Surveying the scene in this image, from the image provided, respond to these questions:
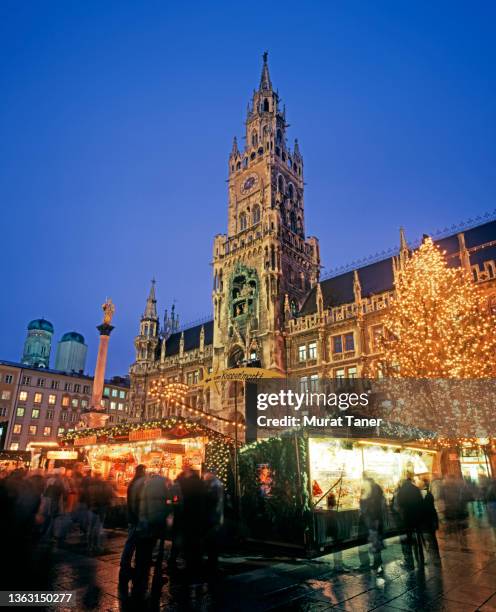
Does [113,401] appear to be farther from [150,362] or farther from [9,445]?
[150,362]

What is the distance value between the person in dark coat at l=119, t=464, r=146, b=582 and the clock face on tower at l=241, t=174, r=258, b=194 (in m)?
43.4

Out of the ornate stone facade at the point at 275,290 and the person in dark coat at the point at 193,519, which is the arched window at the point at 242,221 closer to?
the ornate stone facade at the point at 275,290

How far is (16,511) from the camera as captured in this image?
951 cm

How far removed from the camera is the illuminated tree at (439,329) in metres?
20.7

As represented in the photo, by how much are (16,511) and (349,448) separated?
9325 millimetres

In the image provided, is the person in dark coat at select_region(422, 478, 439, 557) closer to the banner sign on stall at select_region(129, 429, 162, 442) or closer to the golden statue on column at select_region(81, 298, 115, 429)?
the banner sign on stall at select_region(129, 429, 162, 442)

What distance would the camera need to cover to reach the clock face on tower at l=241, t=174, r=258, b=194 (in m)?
47.8

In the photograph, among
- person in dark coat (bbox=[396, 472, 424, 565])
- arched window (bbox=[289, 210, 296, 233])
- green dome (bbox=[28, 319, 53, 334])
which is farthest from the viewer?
green dome (bbox=[28, 319, 53, 334])

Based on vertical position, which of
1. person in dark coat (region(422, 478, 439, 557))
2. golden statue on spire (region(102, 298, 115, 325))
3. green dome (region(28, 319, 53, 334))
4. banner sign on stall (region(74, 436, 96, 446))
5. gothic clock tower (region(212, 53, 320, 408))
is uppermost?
green dome (region(28, 319, 53, 334))

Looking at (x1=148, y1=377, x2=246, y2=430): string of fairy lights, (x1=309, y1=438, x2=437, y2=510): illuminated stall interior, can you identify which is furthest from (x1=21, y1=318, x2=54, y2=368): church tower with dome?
(x1=309, y1=438, x2=437, y2=510): illuminated stall interior

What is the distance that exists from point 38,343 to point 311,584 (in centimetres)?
15555

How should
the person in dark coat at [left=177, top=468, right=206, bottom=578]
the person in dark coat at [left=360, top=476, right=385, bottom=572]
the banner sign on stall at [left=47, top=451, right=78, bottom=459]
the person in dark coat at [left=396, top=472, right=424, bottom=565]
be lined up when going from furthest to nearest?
1. the banner sign on stall at [left=47, top=451, right=78, bottom=459]
2. the person in dark coat at [left=396, top=472, right=424, bottom=565]
3. the person in dark coat at [left=360, top=476, right=385, bottom=572]
4. the person in dark coat at [left=177, top=468, right=206, bottom=578]

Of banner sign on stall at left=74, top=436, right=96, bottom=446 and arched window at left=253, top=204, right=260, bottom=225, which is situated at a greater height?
arched window at left=253, top=204, right=260, bottom=225

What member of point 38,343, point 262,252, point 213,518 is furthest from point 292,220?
point 38,343
